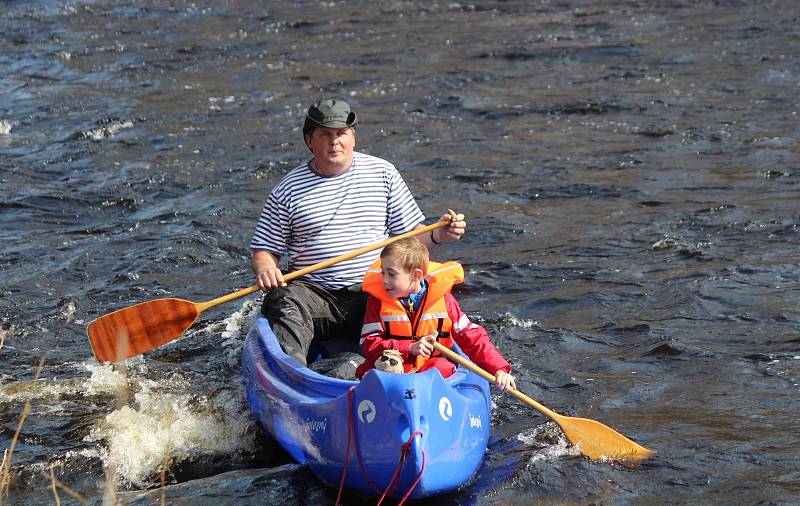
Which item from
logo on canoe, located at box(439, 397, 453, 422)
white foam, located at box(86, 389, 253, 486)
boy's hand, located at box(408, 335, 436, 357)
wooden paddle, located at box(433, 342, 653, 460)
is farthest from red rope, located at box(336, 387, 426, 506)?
white foam, located at box(86, 389, 253, 486)

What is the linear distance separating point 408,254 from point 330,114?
1.07 meters

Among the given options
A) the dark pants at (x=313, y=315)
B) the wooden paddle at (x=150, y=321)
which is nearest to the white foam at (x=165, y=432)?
the wooden paddle at (x=150, y=321)

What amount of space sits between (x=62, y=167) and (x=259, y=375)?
21.2 ft

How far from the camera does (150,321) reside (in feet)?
19.9

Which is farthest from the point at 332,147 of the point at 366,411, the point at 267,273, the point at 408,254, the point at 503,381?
the point at 366,411

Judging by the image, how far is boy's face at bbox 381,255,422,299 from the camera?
5.00 meters

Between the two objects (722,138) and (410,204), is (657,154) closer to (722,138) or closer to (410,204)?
(722,138)

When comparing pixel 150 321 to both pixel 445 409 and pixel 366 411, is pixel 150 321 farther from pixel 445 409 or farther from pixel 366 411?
pixel 445 409

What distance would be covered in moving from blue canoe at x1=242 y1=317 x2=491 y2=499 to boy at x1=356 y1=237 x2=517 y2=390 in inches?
5.3

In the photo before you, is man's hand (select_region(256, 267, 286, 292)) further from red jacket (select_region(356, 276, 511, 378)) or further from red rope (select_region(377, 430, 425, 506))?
red rope (select_region(377, 430, 425, 506))

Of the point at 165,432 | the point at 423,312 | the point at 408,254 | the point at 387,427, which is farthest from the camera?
the point at 165,432

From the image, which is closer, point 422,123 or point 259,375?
point 259,375

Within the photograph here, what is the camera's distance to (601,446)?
527 cm

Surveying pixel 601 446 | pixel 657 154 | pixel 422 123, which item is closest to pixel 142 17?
pixel 422 123
